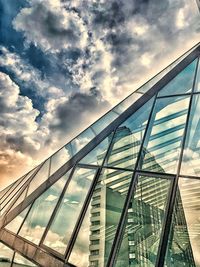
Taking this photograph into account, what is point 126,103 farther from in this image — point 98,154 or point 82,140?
point 98,154

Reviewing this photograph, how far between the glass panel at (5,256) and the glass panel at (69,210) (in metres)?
1.67

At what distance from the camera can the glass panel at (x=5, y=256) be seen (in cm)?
746

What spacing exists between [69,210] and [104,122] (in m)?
4.03

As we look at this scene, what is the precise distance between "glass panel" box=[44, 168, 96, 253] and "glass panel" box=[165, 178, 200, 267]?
2760 mm

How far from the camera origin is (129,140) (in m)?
8.43

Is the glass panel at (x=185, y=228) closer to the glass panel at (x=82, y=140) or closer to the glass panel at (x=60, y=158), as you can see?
the glass panel at (x=82, y=140)

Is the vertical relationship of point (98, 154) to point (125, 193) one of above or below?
above

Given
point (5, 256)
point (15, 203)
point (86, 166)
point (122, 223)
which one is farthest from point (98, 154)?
point (5, 256)

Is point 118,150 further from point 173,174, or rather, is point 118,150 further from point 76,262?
point 76,262

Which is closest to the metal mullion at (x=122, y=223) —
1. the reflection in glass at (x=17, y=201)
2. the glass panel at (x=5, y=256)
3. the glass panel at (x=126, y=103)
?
the glass panel at (x=126, y=103)

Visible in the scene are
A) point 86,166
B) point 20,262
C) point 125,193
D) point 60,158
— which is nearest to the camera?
point 125,193

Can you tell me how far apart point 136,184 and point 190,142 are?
6.54ft

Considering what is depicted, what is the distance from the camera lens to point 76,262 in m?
5.65

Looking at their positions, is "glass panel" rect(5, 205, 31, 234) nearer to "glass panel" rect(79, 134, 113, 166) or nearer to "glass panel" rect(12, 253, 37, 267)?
"glass panel" rect(12, 253, 37, 267)
